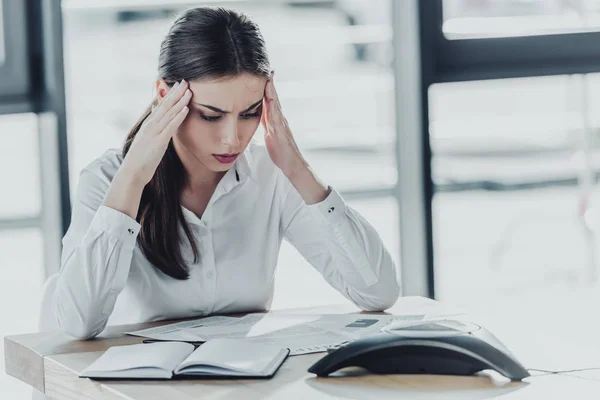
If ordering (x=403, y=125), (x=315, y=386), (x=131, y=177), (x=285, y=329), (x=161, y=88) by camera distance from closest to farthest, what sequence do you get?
1. (x=315, y=386)
2. (x=285, y=329)
3. (x=131, y=177)
4. (x=161, y=88)
5. (x=403, y=125)

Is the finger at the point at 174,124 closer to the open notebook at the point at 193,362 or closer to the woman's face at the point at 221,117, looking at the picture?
the woman's face at the point at 221,117

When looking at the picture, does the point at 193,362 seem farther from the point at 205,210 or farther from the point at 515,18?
the point at 515,18

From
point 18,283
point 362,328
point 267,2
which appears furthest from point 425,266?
point 18,283

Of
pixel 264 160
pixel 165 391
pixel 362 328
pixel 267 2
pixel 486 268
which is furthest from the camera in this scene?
pixel 486 268

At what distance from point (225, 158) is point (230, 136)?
0.06 m

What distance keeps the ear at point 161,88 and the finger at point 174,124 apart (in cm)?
9

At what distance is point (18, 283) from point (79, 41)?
1809mm

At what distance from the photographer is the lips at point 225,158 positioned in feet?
6.05

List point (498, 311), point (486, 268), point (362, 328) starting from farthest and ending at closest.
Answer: point (486, 268), point (498, 311), point (362, 328)

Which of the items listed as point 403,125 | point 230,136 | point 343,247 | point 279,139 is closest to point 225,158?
point 230,136

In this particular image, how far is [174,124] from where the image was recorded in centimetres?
180

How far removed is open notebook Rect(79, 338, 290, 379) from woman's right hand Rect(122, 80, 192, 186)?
0.41 m

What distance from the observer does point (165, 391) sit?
1.33 metres

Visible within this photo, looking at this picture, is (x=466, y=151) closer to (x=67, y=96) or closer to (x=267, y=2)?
(x=267, y=2)
